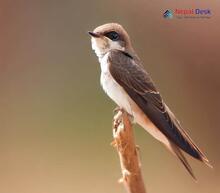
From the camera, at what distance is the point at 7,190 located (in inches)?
70.8

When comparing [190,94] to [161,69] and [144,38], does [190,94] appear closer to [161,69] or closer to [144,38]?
[161,69]

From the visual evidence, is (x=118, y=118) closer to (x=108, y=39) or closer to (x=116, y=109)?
(x=116, y=109)

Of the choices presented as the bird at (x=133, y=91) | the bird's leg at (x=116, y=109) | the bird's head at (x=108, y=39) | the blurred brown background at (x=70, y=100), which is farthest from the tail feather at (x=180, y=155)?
the bird's head at (x=108, y=39)

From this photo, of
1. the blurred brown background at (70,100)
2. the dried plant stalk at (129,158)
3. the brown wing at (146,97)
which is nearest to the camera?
the dried plant stalk at (129,158)

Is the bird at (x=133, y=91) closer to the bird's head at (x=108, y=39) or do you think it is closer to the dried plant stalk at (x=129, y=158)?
the bird's head at (x=108, y=39)

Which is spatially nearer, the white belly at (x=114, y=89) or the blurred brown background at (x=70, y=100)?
the white belly at (x=114, y=89)

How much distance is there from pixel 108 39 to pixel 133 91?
0.20m

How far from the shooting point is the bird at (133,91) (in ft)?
5.51

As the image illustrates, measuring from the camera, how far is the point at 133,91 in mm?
1695

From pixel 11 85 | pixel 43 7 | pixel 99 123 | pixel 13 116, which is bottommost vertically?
pixel 99 123

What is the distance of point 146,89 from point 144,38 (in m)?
0.24

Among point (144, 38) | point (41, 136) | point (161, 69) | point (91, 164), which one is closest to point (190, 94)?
point (161, 69)

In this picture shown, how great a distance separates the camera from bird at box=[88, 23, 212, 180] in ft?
5.51

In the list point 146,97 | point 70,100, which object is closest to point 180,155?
point 146,97
